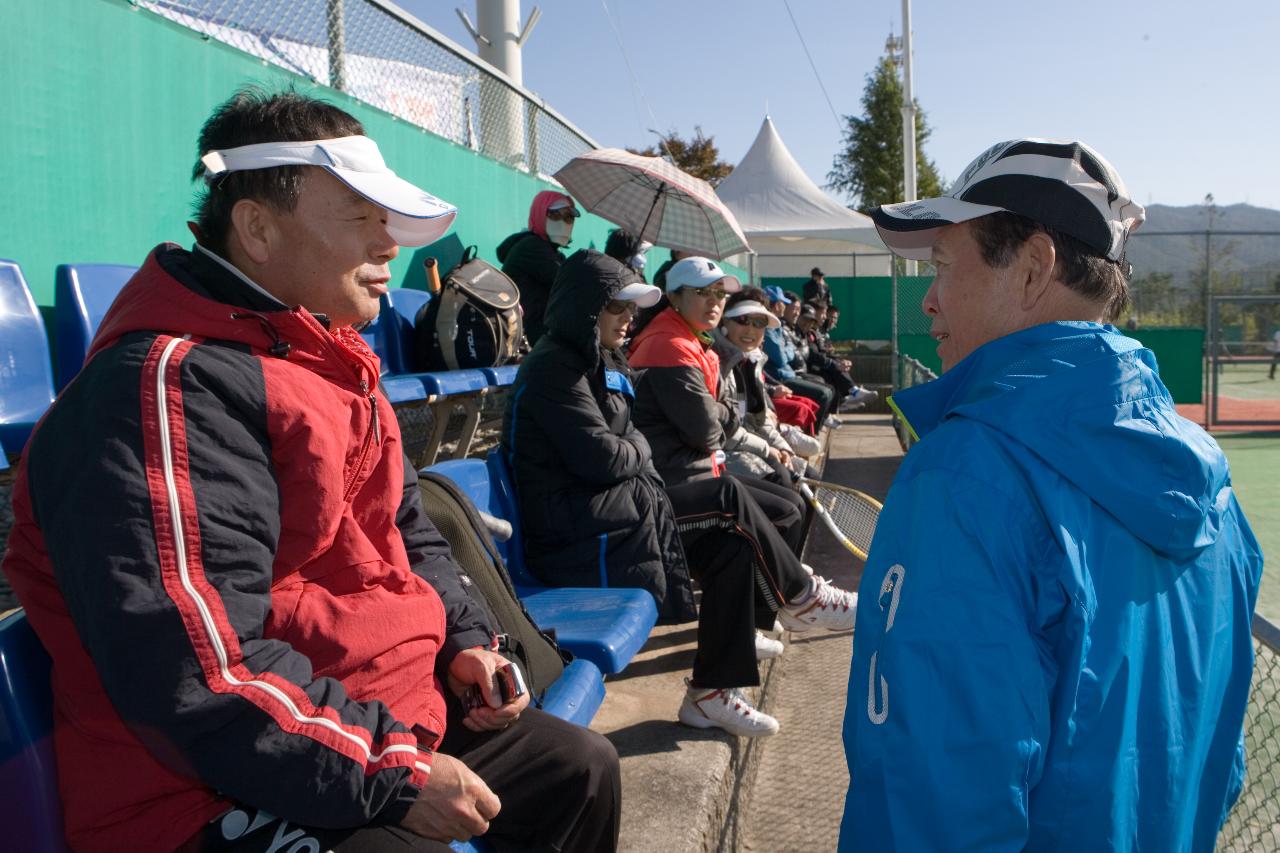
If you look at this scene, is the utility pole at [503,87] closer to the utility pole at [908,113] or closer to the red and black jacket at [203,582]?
the red and black jacket at [203,582]

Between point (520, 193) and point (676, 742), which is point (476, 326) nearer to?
point (676, 742)

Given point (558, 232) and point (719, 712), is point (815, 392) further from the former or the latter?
point (719, 712)

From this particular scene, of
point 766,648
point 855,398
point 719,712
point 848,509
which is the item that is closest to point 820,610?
point 766,648

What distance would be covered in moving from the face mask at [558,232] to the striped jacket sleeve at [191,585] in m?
5.45

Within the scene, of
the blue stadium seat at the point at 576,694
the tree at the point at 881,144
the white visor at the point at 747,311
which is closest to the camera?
the blue stadium seat at the point at 576,694

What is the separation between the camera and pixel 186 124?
4.27 meters

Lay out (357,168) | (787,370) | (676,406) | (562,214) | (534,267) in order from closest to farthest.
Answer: (357,168) → (676,406) → (534,267) → (562,214) → (787,370)

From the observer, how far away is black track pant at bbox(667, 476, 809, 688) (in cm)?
341

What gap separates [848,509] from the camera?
5.34 metres

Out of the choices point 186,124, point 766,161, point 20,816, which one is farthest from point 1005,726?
point 766,161

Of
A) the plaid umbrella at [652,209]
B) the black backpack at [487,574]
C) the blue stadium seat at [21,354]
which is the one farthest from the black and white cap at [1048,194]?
the plaid umbrella at [652,209]

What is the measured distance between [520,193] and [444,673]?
6909 millimetres

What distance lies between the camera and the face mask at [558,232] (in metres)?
6.83

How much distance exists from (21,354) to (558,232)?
4.04m
